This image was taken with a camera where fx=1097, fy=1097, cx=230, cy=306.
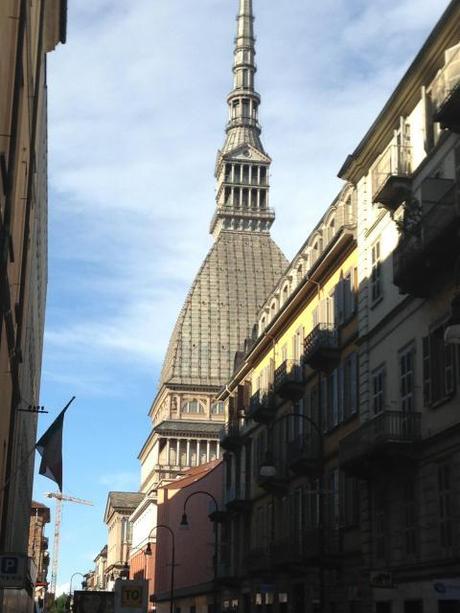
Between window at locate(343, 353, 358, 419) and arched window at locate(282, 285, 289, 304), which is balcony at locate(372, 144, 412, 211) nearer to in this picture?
window at locate(343, 353, 358, 419)

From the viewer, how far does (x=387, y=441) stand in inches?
1220

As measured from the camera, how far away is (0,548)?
100 ft

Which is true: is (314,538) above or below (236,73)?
below

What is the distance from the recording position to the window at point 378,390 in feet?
116

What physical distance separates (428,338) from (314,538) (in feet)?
45.5

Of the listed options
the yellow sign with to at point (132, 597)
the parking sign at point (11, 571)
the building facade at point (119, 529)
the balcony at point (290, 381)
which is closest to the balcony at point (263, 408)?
the balcony at point (290, 381)

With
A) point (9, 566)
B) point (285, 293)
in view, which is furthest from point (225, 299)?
point (9, 566)

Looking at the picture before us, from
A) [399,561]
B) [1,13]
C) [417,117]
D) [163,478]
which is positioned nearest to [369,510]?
[399,561]

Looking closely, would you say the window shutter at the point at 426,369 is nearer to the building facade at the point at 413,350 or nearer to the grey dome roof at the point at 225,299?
the building facade at the point at 413,350

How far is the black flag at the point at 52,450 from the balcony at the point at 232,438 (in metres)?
35.0

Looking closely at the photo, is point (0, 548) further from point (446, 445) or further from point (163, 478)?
point (163, 478)

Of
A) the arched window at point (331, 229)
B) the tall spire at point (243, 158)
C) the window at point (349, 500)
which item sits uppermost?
the tall spire at point (243, 158)

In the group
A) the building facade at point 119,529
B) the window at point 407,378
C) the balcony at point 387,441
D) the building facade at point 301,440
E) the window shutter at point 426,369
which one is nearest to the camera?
the window shutter at point 426,369

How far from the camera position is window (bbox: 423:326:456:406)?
2920cm
